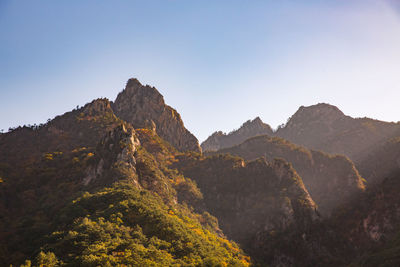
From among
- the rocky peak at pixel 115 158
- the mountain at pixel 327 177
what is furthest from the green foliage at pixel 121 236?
the mountain at pixel 327 177

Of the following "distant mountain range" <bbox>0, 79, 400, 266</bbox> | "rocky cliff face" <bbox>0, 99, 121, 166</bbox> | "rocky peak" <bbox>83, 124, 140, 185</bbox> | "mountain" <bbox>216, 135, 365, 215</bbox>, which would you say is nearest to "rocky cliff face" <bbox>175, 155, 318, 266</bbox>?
"distant mountain range" <bbox>0, 79, 400, 266</bbox>

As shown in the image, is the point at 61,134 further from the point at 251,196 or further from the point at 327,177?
the point at 327,177

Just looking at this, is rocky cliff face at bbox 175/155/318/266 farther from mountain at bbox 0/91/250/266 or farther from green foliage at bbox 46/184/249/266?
green foliage at bbox 46/184/249/266

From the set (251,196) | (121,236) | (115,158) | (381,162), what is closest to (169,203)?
(115,158)

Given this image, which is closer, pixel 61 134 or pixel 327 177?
pixel 61 134

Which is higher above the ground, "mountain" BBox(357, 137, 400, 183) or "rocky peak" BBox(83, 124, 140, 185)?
"rocky peak" BBox(83, 124, 140, 185)

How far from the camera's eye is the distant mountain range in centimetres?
6212

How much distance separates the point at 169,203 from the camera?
341 ft

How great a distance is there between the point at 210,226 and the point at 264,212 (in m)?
25.3

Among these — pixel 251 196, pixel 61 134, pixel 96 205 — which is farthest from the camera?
pixel 61 134

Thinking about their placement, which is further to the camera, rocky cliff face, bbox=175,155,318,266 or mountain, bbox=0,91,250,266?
rocky cliff face, bbox=175,155,318,266

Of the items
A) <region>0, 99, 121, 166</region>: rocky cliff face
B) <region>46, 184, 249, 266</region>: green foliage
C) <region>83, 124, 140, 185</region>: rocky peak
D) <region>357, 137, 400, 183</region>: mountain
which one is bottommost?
<region>46, 184, 249, 266</region>: green foliage

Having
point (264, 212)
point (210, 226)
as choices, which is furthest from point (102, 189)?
point (264, 212)

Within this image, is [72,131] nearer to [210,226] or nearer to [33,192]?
[33,192]
